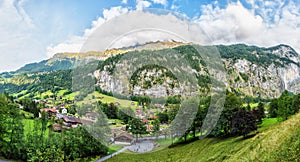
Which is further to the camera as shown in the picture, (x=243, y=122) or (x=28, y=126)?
(x=28, y=126)

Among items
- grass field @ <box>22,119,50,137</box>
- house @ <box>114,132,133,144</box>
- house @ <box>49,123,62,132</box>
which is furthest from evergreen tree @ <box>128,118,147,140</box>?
house @ <box>49,123,62,132</box>

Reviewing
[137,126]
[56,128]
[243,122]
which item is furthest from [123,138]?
[56,128]

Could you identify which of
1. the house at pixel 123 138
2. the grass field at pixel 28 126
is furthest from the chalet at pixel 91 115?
the grass field at pixel 28 126

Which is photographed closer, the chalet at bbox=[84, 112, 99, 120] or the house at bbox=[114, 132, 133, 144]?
the chalet at bbox=[84, 112, 99, 120]

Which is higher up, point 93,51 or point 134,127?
point 93,51

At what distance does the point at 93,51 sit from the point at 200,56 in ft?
13.9

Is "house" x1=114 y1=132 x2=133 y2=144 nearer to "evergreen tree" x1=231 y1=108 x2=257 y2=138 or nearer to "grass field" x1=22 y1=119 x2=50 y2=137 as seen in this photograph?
"evergreen tree" x1=231 y1=108 x2=257 y2=138

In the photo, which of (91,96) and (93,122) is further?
(93,122)

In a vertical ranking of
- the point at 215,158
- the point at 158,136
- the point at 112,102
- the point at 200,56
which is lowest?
the point at 215,158

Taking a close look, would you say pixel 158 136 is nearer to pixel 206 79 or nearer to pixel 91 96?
pixel 206 79

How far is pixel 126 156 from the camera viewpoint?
33.5m

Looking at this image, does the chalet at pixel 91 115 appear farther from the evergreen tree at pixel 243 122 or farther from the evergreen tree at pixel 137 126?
the evergreen tree at pixel 243 122

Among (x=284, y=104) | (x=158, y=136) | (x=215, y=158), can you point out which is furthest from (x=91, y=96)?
(x=284, y=104)

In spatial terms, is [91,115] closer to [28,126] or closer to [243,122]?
[243,122]
